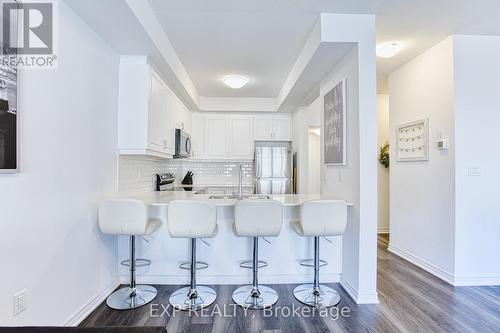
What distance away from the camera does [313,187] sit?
5652 mm

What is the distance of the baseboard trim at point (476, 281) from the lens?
2799 mm

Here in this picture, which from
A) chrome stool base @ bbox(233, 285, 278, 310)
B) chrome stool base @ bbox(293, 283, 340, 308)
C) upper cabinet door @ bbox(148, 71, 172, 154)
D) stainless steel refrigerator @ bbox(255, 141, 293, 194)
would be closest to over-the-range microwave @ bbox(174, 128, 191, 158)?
upper cabinet door @ bbox(148, 71, 172, 154)

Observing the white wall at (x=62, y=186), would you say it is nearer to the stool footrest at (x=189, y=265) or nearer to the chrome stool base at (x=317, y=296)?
the stool footrest at (x=189, y=265)

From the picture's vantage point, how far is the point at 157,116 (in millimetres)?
3152

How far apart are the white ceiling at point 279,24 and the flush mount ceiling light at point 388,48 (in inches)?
4.1

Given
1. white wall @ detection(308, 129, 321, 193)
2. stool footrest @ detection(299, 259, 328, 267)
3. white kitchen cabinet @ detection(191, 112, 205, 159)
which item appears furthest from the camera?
white wall @ detection(308, 129, 321, 193)

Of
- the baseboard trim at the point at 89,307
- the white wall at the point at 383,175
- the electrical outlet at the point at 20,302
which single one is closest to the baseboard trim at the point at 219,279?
the baseboard trim at the point at 89,307

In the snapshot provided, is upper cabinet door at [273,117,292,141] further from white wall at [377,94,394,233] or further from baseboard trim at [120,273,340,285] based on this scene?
baseboard trim at [120,273,340,285]

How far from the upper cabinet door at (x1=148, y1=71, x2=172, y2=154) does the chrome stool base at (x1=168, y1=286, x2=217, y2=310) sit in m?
1.46

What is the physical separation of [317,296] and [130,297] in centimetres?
165

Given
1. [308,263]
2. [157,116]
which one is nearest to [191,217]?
[308,263]

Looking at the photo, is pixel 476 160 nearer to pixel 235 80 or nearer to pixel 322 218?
pixel 322 218

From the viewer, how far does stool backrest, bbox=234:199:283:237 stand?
2260 mm

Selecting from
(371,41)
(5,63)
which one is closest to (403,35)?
(371,41)
